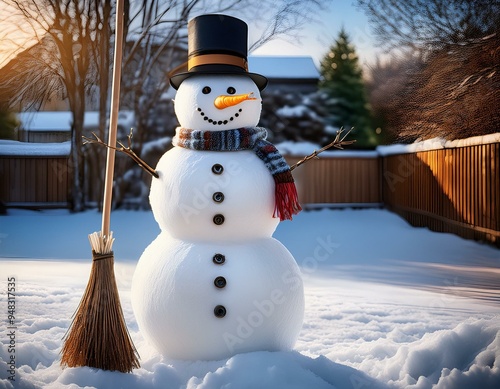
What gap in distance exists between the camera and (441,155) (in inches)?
276

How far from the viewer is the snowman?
2.18 meters

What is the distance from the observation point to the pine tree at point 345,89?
11.6 meters

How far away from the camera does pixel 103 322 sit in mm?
2195

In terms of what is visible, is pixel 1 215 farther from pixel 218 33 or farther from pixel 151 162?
pixel 151 162

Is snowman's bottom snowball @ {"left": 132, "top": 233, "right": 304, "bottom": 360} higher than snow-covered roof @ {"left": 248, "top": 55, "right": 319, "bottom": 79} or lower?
lower

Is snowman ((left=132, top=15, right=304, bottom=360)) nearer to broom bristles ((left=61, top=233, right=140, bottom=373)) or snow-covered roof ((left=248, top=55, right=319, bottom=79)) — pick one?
broom bristles ((left=61, top=233, right=140, bottom=373))

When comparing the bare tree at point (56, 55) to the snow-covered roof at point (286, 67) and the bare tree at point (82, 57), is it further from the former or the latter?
the snow-covered roof at point (286, 67)

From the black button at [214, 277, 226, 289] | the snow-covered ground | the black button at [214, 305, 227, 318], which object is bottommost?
the snow-covered ground

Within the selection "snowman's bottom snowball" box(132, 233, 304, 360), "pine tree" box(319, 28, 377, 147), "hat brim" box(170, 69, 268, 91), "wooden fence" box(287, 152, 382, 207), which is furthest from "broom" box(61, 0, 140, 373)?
"pine tree" box(319, 28, 377, 147)

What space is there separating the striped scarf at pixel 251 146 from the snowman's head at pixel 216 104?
4 cm

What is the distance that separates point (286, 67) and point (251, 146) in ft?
32.9

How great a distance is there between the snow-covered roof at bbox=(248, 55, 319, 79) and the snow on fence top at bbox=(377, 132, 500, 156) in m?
2.83

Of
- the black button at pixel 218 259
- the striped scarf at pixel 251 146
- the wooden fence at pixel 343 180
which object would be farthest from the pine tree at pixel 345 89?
the black button at pixel 218 259

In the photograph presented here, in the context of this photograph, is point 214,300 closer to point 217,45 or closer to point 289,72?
point 217,45
